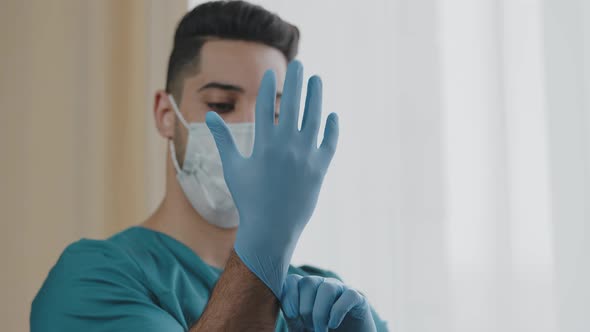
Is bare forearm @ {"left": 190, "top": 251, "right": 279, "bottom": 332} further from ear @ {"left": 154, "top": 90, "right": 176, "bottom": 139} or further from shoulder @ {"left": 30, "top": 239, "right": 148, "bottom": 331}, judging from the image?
ear @ {"left": 154, "top": 90, "right": 176, "bottom": 139}

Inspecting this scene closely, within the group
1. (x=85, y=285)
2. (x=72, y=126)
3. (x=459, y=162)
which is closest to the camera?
(x=85, y=285)

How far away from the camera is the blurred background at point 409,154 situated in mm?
1759

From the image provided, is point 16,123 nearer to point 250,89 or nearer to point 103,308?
point 250,89

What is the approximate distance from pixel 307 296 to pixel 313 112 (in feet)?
0.82

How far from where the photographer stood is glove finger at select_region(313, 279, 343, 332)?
0.97 m

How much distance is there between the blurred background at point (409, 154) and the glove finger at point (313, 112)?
96cm

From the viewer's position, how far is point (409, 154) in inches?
74.2

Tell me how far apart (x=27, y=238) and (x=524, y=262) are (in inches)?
50.0

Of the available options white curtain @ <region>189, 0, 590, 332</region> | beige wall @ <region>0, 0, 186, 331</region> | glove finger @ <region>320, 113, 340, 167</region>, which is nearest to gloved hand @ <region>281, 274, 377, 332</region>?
glove finger @ <region>320, 113, 340, 167</region>

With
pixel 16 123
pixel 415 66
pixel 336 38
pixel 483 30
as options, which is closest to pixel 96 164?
pixel 16 123

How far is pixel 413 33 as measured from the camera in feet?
6.31

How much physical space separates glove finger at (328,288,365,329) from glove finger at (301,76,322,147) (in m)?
0.21

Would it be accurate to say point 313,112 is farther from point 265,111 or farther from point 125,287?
point 125,287

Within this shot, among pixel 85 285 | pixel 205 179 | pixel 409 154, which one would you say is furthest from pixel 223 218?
pixel 409 154
